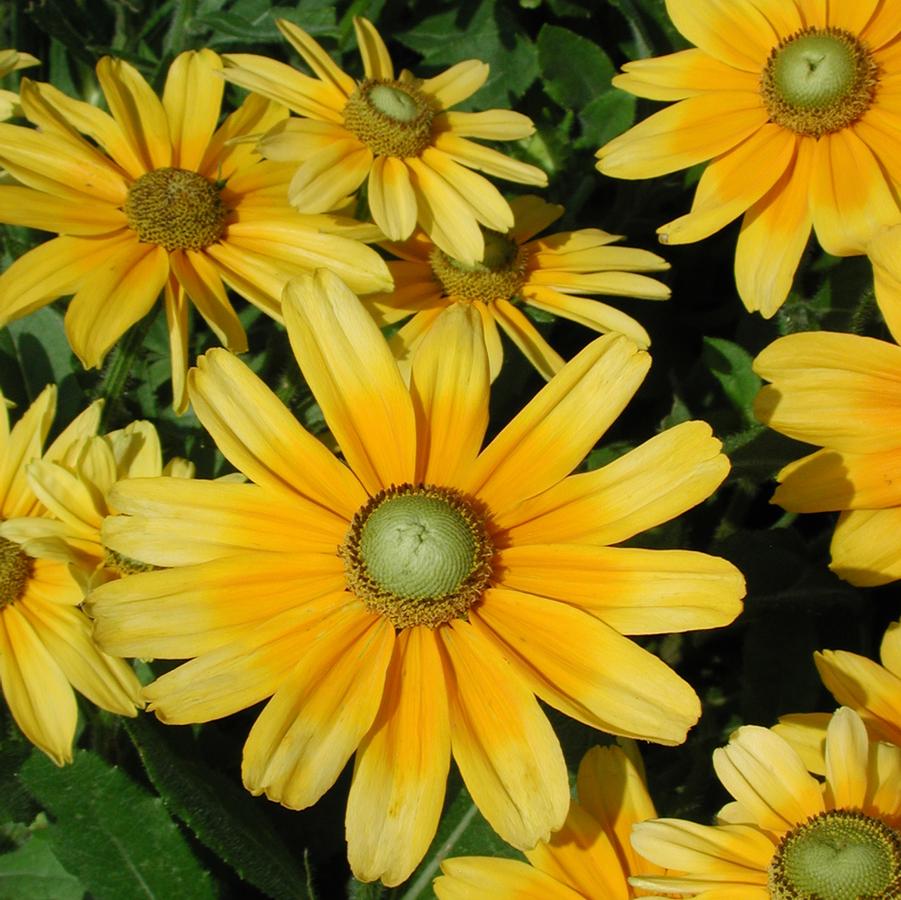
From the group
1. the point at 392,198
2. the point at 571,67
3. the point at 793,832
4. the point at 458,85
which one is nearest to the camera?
the point at 793,832

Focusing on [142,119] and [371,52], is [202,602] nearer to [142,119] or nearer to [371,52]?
[142,119]

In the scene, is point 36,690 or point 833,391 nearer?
point 833,391

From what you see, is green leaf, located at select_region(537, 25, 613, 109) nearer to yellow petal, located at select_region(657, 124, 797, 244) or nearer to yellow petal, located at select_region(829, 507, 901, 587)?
yellow petal, located at select_region(657, 124, 797, 244)

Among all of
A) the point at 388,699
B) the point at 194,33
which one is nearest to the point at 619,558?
the point at 388,699

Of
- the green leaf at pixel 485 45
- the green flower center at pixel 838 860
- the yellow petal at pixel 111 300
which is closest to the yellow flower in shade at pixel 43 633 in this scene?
the yellow petal at pixel 111 300

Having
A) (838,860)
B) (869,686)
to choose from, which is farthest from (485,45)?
(838,860)

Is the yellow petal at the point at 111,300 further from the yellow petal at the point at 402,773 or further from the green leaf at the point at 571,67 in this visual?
the green leaf at the point at 571,67
